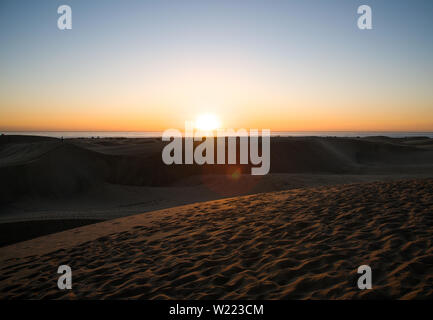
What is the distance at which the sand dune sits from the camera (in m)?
4.33

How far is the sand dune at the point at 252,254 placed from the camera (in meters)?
4.33

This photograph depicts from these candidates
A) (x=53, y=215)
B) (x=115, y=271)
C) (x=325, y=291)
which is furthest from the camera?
(x=53, y=215)

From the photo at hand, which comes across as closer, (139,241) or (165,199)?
(139,241)

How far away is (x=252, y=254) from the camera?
5574mm

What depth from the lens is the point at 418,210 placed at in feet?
22.8

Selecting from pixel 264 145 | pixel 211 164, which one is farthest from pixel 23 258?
pixel 264 145

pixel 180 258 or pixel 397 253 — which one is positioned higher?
pixel 397 253

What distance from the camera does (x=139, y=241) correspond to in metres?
7.22

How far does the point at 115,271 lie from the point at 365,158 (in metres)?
36.3

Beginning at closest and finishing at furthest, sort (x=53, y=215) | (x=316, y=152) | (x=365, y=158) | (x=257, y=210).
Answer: (x=257, y=210) → (x=53, y=215) → (x=316, y=152) → (x=365, y=158)

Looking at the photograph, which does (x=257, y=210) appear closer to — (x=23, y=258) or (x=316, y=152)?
(x=23, y=258)

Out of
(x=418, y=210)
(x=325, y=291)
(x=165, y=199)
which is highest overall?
(x=418, y=210)

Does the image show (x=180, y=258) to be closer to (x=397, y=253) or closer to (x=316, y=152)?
(x=397, y=253)
